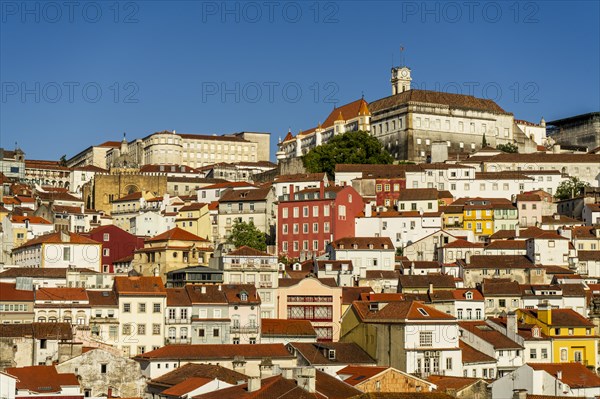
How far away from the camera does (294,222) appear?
10319 centimetres

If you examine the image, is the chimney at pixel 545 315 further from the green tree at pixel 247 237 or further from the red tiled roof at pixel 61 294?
the green tree at pixel 247 237

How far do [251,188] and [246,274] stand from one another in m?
38.5

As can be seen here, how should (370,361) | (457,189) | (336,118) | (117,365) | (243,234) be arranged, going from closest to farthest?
1. (117,365)
2. (370,361)
3. (243,234)
4. (457,189)
5. (336,118)

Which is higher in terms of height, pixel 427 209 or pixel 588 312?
pixel 427 209

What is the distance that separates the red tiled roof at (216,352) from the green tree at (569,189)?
193ft

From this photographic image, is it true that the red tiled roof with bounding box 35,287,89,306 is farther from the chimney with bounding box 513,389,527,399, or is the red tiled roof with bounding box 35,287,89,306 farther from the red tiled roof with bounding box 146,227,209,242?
the chimney with bounding box 513,389,527,399

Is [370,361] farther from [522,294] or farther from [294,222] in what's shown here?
[294,222]

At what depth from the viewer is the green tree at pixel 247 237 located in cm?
9981

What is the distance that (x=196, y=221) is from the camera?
10819cm

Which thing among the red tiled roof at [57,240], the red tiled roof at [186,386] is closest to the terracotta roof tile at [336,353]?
the red tiled roof at [186,386]

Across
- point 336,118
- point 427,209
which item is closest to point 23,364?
point 427,209

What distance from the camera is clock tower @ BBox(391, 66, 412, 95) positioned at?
165 metres

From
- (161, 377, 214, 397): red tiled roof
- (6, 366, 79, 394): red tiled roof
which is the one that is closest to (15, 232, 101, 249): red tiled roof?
(6, 366, 79, 394): red tiled roof

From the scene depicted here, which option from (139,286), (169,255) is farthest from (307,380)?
(169,255)
